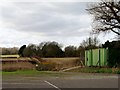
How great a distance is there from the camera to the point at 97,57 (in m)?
63.7

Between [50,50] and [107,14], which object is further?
[50,50]

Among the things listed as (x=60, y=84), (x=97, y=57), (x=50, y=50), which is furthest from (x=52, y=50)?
(x=60, y=84)

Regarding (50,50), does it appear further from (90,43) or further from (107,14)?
(107,14)

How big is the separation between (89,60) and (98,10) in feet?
50.2

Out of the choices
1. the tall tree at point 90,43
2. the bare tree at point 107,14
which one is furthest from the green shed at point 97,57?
the tall tree at point 90,43

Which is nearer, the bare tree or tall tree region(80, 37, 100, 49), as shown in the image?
the bare tree

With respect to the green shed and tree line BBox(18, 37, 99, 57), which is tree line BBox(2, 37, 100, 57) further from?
the green shed

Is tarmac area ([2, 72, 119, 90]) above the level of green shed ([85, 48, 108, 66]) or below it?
below

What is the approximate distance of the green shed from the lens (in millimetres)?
59281

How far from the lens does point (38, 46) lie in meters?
129

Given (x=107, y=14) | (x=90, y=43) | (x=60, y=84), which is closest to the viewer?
(x=60, y=84)

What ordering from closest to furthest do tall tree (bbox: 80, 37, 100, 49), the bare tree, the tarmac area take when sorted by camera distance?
the tarmac area
the bare tree
tall tree (bbox: 80, 37, 100, 49)

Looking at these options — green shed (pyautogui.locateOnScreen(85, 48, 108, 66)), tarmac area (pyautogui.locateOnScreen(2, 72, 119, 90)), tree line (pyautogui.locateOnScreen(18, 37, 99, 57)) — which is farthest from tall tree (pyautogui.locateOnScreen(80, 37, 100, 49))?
tarmac area (pyautogui.locateOnScreen(2, 72, 119, 90))

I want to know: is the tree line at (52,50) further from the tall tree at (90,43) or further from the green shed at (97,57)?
the green shed at (97,57)
